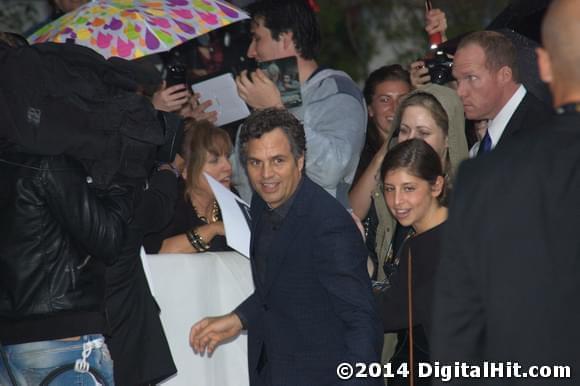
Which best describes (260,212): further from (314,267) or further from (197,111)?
(197,111)

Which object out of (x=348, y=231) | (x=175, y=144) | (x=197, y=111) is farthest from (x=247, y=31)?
(x=348, y=231)

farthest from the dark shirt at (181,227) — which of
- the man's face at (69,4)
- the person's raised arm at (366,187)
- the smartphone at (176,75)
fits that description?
the man's face at (69,4)

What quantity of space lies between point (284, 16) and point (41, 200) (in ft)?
8.32

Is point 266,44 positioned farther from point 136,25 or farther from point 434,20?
point 434,20

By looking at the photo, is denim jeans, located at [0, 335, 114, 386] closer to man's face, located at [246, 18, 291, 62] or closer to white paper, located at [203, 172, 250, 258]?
white paper, located at [203, 172, 250, 258]

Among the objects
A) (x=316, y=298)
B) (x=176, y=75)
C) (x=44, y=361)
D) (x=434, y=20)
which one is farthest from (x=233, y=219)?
(x=434, y=20)

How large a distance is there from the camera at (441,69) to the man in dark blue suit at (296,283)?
138 centimetres

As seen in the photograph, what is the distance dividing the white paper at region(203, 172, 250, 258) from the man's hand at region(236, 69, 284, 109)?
0.49 meters

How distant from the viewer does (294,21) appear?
644 centimetres

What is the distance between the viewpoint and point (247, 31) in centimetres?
784

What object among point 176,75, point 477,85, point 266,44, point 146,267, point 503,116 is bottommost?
point 146,267

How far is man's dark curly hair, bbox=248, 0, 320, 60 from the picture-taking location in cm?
642

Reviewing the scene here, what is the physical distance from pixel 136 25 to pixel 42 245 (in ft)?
7.15
